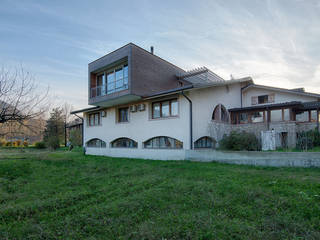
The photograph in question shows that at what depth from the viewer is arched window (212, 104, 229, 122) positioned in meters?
12.3

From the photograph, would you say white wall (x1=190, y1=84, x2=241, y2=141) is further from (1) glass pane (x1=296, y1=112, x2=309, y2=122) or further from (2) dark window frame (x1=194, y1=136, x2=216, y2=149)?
(1) glass pane (x1=296, y1=112, x2=309, y2=122)

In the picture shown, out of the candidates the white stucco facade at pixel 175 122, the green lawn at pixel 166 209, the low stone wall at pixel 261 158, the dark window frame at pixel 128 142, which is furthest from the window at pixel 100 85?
the green lawn at pixel 166 209

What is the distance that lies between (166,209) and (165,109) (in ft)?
26.7

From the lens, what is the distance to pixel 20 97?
7703 mm

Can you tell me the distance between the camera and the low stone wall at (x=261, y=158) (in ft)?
23.3

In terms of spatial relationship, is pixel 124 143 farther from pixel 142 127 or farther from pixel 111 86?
pixel 111 86

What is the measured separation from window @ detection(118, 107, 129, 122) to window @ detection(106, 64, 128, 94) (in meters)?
1.70

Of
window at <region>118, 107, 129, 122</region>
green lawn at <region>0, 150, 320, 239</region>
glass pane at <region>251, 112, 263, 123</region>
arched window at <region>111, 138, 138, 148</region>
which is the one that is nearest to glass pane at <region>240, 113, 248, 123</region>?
glass pane at <region>251, 112, 263, 123</region>

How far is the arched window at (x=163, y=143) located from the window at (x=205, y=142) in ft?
4.12

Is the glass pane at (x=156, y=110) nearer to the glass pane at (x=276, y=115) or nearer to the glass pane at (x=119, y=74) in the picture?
the glass pane at (x=119, y=74)

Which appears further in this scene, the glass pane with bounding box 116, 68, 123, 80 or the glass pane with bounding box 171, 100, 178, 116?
the glass pane with bounding box 116, 68, 123, 80

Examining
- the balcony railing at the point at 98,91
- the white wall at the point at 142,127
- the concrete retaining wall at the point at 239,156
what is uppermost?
the balcony railing at the point at 98,91

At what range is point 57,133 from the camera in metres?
29.3

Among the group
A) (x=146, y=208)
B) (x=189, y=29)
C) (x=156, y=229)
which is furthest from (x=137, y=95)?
(x=156, y=229)
